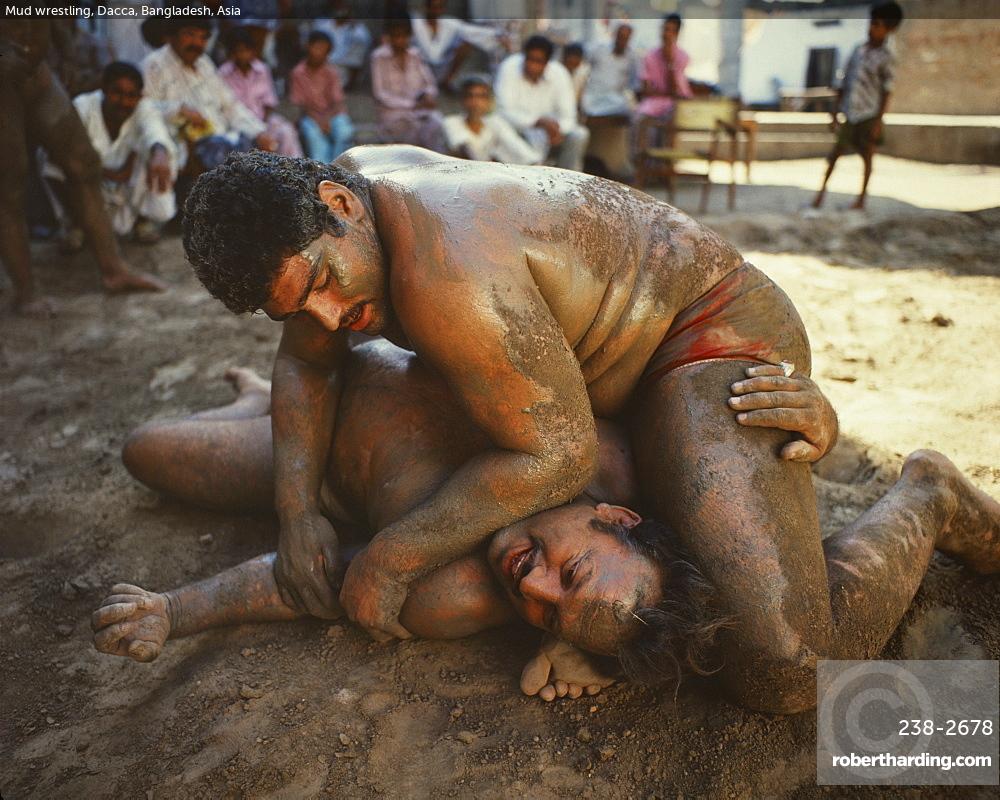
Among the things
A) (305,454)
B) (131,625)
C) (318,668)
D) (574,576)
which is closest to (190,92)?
(305,454)

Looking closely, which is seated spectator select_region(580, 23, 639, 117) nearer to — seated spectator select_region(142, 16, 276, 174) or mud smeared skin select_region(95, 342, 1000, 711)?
seated spectator select_region(142, 16, 276, 174)

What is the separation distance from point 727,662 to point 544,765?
476mm

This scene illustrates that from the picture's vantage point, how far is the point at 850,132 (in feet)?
22.3

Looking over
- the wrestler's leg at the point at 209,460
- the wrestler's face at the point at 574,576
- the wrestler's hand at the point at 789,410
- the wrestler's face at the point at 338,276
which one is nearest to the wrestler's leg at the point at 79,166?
the wrestler's leg at the point at 209,460

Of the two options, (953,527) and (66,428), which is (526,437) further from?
(66,428)

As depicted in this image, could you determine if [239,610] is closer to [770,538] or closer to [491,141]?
[770,538]

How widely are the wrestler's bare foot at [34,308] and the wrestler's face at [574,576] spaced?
3641mm

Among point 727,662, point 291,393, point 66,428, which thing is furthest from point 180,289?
point 727,662

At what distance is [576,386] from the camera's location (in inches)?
69.9

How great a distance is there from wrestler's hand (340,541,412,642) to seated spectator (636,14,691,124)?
7.58 meters

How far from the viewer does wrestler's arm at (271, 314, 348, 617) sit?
7.03 ft

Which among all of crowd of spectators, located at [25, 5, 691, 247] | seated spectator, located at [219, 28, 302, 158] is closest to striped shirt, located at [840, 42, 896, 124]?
crowd of spectators, located at [25, 5, 691, 247]

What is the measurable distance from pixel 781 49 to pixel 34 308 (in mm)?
15781

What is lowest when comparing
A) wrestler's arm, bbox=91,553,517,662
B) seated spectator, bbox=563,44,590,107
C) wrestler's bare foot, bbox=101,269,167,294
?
wrestler's arm, bbox=91,553,517,662
